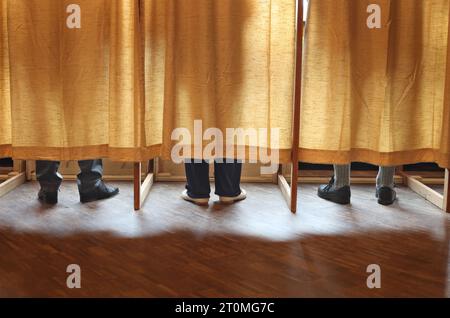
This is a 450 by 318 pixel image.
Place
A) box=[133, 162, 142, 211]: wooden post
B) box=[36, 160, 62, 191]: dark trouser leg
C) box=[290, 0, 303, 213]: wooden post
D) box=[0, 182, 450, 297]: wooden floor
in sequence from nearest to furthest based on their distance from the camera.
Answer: box=[0, 182, 450, 297]: wooden floor < box=[290, 0, 303, 213]: wooden post < box=[133, 162, 142, 211]: wooden post < box=[36, 160, 62, 191]: dark trouser leg

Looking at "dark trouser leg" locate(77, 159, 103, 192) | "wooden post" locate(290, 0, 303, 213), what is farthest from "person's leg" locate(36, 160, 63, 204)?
"wooden post" locate(290, 0, 303, 213)

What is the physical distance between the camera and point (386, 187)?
2.53 m

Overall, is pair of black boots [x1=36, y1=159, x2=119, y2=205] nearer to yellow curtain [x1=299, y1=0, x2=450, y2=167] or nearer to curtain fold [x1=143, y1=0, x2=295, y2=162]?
curtain fold [x1=143, y1=0, x2=295, y2=162]

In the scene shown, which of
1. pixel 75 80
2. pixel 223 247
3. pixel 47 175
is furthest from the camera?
pixel 47 175

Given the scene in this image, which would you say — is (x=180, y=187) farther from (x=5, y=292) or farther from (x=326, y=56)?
(x=5, y=292)

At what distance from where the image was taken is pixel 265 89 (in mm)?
2332

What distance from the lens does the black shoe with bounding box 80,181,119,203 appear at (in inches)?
98.3

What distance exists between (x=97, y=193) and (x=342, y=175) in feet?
3.65

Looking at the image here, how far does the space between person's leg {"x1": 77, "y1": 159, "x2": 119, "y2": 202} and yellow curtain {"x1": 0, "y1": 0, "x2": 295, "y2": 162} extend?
167mm

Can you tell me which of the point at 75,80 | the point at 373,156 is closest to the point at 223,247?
the point at 373,156

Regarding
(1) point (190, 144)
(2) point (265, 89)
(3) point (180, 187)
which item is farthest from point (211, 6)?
(3) point (180, 187)

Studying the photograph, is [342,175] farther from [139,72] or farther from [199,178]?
[139,72]

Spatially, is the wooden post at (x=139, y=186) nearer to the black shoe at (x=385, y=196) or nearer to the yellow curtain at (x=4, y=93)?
the yellow curtain at (x=4, y=93)

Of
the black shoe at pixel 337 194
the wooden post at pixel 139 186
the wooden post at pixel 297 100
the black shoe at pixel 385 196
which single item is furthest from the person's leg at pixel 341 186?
the wooden post at pixel 139 186
